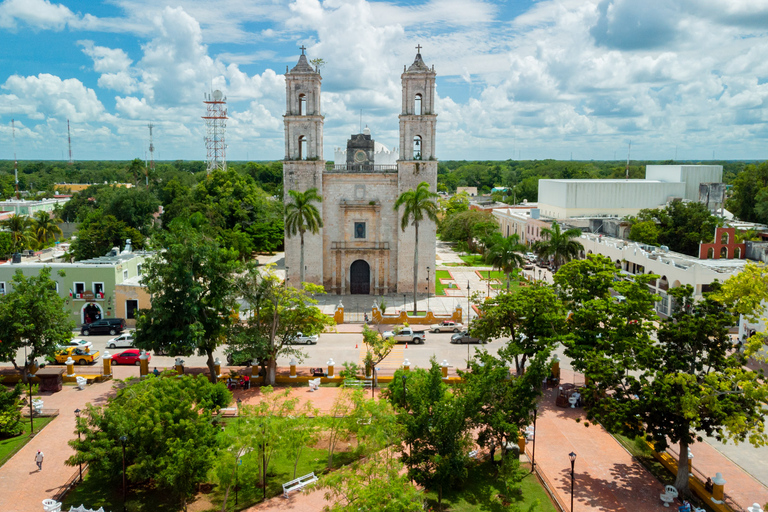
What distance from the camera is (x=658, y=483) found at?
19.4 meters

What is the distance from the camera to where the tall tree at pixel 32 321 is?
83.8ft

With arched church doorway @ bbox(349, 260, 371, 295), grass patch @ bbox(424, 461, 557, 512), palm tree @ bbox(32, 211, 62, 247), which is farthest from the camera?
palm tree @ bbox(32, 211, 62, 247)

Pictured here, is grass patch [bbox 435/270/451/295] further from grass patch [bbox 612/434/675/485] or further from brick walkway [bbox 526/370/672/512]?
grass patch [bbox 612/434/675/485]

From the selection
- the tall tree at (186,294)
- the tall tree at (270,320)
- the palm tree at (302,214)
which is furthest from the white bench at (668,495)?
the palm tree at (302,214)

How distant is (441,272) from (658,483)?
3649 cm

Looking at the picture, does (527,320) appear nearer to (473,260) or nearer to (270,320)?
(270,320)

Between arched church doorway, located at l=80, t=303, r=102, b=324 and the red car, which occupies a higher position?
arched church doorway, located at l=80, t=303, r=102, b=324

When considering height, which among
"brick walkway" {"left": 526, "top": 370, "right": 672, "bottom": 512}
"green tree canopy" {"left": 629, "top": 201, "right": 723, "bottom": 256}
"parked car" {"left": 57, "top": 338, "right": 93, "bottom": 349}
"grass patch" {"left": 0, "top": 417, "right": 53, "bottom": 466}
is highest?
"green tree canopy" {"left": 629, "top": 201, "right": 723, "bottom": 256}

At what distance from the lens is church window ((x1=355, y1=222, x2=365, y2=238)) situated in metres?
45.4

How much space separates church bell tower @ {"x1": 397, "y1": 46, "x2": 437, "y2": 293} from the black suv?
20.1 m

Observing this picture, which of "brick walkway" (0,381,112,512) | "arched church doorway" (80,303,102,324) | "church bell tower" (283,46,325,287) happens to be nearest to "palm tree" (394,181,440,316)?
→ "church bell tower" (283,46,325,287)

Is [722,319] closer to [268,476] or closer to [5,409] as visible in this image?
[268,476]

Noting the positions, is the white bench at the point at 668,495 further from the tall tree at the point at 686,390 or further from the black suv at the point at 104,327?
the black suv at the point at 104,327

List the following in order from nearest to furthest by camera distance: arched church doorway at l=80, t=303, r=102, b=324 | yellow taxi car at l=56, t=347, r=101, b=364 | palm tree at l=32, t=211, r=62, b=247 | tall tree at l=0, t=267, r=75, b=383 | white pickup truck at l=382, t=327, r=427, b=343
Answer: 1. tall tree at l=0, t=267, r=75, b=383
2. yellow taxi car at l=56, t=347, r=101, b=364
3. white pickup truck at l=382, t=327, r=427, b=343
4. arched church doorway at l=80, t=303, r=102, b=324
5. palm tree at l=32, t=211, r=62, b=247
